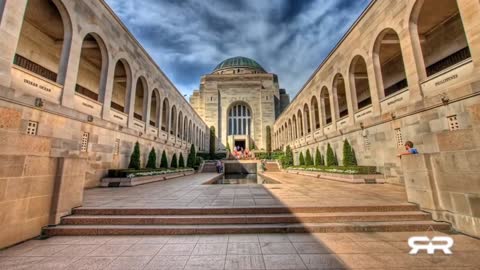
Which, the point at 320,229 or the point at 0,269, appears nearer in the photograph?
the point at 0,269

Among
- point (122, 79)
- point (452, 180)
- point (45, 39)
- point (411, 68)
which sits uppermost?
point (45, 39)

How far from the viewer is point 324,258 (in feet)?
10.8

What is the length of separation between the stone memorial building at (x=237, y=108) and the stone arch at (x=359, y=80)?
2259 centimetres

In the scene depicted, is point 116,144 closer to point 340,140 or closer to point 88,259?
point 88,259

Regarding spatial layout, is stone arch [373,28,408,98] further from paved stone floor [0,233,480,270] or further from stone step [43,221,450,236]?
paved stone floor [0,233,480,270]

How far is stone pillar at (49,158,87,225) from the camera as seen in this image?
4.70 metres

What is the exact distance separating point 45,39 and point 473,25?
21.4 metres

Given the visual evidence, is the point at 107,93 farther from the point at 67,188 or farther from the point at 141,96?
the point at 141,96

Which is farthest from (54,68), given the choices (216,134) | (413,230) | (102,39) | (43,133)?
(216,134)

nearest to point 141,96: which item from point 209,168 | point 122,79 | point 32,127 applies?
point 122,79

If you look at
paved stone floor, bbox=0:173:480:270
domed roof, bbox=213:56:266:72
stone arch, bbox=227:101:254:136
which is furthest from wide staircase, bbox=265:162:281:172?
domed roof, bbox=213:56:266:72

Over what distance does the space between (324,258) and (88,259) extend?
4230 mm

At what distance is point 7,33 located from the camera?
6.49 meters

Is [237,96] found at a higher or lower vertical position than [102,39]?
higher
